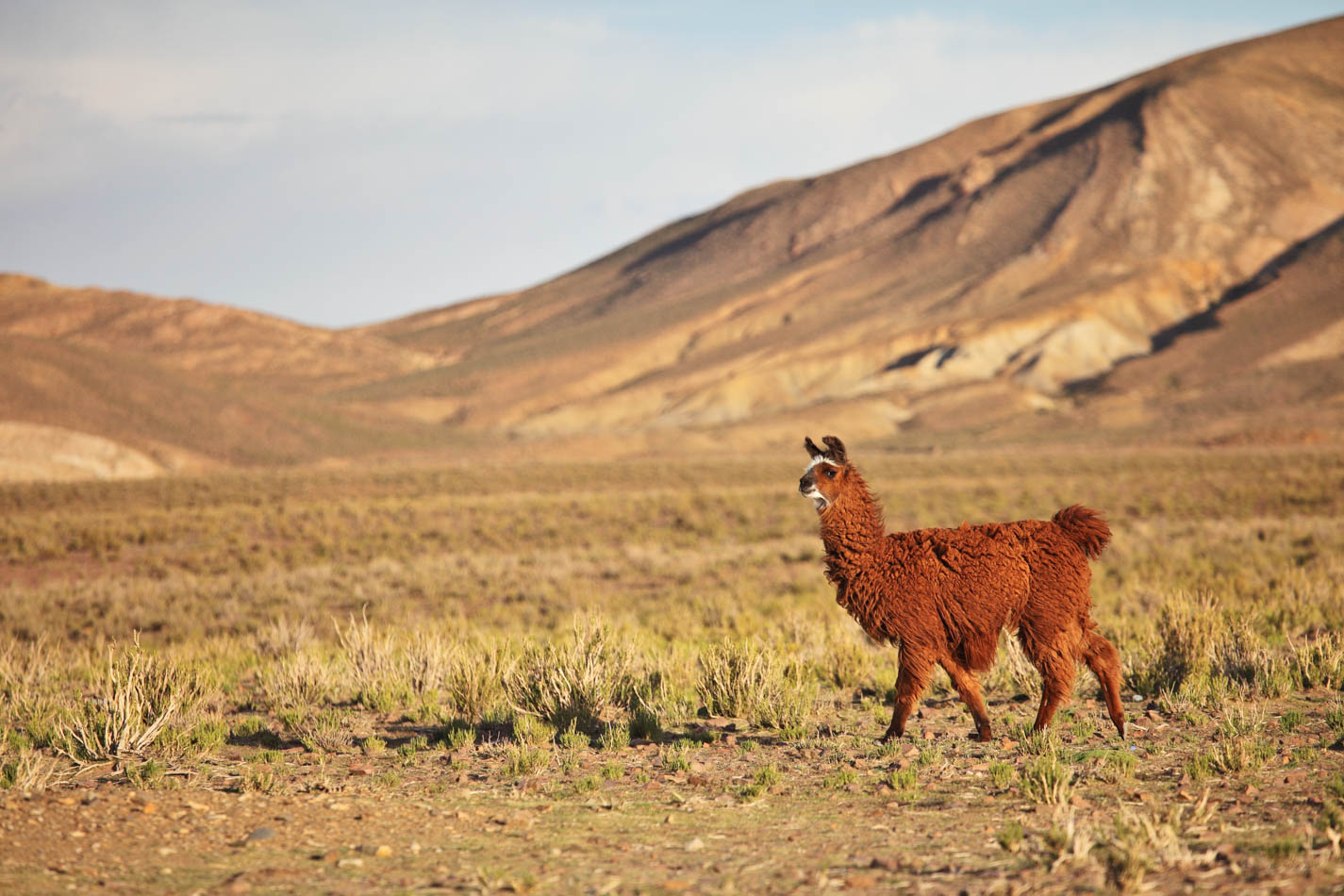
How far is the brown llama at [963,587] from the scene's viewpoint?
7113mm

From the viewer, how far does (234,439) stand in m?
77.2

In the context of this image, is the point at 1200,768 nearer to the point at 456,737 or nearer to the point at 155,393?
the point at 456,737

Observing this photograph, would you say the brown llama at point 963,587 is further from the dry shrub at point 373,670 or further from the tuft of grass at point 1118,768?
the dry shrub at point 373,670

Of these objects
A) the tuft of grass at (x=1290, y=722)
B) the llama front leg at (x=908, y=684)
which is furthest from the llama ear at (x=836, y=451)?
the tuft of grass at (x=1290, y=722)

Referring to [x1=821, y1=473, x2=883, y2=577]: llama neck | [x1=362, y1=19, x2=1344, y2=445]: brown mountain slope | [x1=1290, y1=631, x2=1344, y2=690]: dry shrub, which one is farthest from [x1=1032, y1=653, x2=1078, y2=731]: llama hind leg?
[x1=362, y1=19, x2=1344, y2=445]: brown mountain slope

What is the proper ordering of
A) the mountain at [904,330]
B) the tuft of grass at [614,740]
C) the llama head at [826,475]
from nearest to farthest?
the llama head at [826,475]
the tuft of grass at [614,740]
the mountain at [904,330]

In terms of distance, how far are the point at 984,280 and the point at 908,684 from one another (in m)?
111

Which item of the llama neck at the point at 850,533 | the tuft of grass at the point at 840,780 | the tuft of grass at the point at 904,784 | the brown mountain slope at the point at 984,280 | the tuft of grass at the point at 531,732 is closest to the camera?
the tuft of grass at the point at 904,784

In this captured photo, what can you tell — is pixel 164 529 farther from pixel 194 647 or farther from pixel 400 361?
pixel 400 361

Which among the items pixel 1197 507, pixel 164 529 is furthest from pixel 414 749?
pixel 1197 507

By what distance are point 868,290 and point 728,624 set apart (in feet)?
358

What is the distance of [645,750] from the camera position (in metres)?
8.23

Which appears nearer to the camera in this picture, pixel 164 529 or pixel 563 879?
pixel 563 879

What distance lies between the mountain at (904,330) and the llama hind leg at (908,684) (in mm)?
61198
